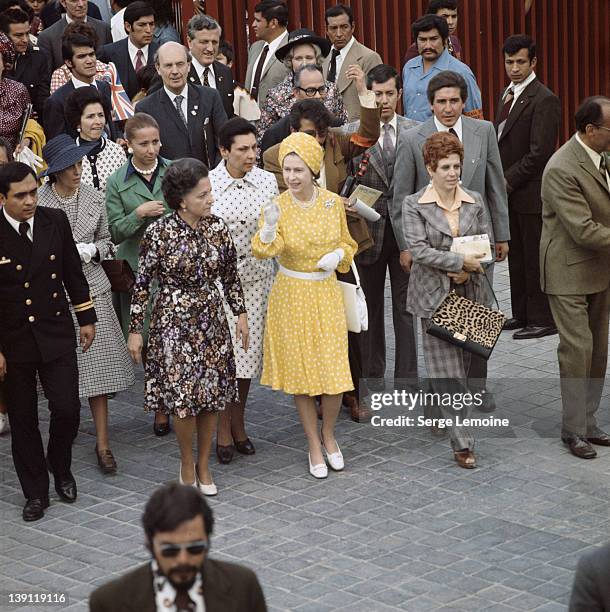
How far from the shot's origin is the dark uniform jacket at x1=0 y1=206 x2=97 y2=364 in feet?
25.0

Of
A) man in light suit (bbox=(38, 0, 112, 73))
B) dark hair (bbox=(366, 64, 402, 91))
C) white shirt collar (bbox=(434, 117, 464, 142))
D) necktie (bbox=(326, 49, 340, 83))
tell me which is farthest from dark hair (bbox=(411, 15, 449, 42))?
man in light suit (bbox=(38, 0, 112, 73))

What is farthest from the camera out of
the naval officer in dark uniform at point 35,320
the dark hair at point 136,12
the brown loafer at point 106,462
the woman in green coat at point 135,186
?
the dark hair at point 136,12

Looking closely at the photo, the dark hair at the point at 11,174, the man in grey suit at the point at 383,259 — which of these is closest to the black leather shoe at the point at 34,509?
the dark hair at the point at 11,174

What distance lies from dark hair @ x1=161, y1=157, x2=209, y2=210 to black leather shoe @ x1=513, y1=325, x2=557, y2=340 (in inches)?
174

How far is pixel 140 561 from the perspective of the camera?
7230 mm

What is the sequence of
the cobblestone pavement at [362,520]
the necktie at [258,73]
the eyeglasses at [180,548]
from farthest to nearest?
the necktie at [258,73] → the cobblestone pavement at [362,520] → the eyeglasses at [180,548]

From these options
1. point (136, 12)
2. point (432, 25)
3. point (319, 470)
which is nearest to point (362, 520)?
point (319, 470)

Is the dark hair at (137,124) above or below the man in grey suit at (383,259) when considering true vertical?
above

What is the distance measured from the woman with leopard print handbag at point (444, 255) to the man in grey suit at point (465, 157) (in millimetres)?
538

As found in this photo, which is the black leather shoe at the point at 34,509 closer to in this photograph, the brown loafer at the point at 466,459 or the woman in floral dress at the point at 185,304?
the woman in floral dress at the point at 185,304

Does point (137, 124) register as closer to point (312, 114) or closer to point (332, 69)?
point (312, 114)

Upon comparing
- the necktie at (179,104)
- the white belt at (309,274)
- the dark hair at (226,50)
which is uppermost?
the dark hair at (226,50)

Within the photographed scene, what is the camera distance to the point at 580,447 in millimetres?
8641

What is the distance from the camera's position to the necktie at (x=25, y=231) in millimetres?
7648
